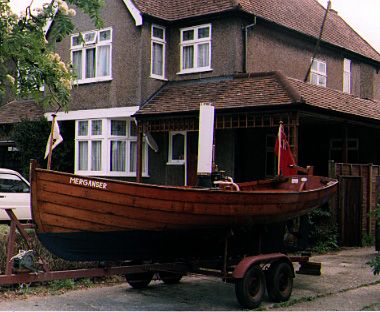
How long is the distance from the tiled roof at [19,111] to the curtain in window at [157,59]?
17.5 feet

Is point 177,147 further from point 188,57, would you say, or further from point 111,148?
point 188,57

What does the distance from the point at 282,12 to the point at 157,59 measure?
198 inches

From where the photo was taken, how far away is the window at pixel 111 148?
789 inches

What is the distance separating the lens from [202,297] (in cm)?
925

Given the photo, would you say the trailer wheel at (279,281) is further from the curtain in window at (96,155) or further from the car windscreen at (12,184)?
the curtain in window at (96,155)

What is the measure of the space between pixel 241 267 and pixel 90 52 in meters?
14.4

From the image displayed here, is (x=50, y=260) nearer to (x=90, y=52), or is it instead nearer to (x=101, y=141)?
(x=101, y=141)

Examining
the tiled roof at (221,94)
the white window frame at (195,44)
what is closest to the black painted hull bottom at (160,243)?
the tiled roof at (221,94)

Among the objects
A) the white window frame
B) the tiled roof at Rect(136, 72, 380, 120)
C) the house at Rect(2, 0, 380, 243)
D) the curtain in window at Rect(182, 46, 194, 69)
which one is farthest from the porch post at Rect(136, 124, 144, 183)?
the curtain in window at Rect(182, 46, 194, 69)

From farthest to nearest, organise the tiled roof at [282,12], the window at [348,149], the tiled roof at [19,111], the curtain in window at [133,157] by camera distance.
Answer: the tiled roof at [19,111]
the window at [348,149]
the curtain in window at [133,157]
the tiled roof at [282,12]

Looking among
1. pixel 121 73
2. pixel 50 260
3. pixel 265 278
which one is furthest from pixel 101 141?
pixel 265 278

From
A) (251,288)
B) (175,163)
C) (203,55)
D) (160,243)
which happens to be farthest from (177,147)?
(160,243)

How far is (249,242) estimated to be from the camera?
9.21m

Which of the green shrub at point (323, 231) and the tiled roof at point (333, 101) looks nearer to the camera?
the green shrub at point (323, 231)
